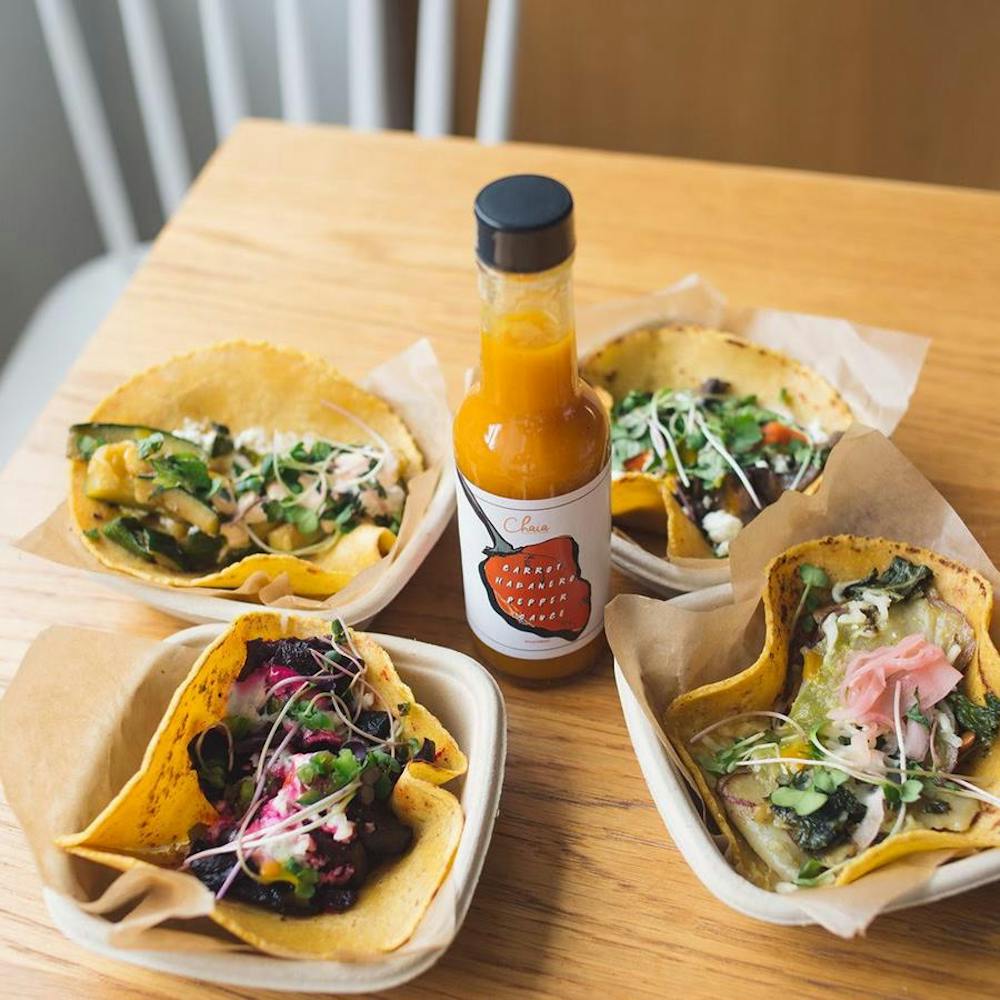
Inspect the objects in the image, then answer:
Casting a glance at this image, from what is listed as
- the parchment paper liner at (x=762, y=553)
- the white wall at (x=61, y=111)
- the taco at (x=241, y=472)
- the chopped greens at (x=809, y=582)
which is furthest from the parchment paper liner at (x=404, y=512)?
the white wall at (x=61, y=111)

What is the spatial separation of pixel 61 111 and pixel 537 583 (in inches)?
80.9

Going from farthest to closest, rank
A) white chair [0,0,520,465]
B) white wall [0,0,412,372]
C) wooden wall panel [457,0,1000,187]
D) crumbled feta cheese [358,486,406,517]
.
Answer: white wall [0,0,412,372] < wooden wall panel [457,0,1000,187] < white chair [0,0,520,465] < crumbled feta cheese [358,486,406,517]

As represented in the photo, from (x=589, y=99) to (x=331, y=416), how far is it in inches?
56.2

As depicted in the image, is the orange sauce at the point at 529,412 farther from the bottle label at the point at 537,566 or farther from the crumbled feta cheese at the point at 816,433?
the crumbled feta cheese at the point at 816,433

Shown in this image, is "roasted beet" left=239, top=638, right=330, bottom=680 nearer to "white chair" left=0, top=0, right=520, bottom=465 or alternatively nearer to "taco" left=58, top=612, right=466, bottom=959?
"taco" left=58, top=612, right=466, bottom=959

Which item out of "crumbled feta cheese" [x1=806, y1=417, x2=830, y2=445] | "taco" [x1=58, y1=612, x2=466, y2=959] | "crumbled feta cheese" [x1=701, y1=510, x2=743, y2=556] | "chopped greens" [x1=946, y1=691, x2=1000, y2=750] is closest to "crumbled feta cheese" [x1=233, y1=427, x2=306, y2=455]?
"taco" [x1=58, y1=612, x2=466, y2=959]

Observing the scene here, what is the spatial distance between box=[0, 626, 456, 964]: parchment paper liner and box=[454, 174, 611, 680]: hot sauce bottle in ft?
0.88

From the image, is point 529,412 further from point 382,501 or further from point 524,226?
point 382,501

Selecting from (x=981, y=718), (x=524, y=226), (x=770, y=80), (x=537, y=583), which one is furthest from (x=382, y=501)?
(x=770, y=80)

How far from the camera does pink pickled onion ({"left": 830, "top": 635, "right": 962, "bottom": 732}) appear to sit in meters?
1.04

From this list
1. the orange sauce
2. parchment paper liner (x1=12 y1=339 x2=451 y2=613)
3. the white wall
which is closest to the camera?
the orange sauce

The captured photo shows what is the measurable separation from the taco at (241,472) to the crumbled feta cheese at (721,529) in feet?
1.06

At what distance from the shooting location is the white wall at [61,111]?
249cm

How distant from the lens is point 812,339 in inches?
54.5
